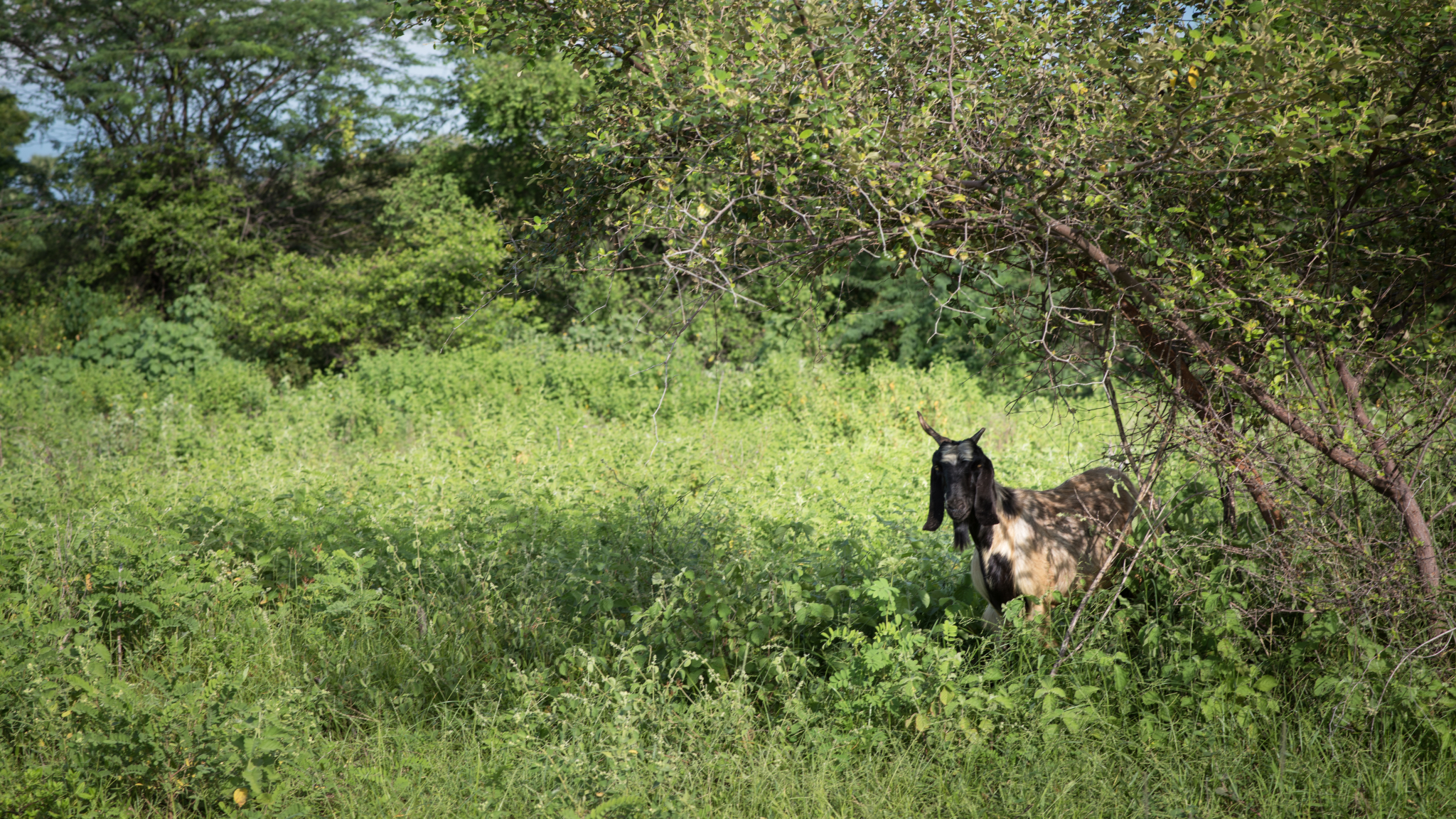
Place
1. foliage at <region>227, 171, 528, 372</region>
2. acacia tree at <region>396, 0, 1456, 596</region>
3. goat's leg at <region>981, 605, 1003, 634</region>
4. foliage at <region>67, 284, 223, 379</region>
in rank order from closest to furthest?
acacia tree at <region>396, 0, 1456, 596</region> < goat's leg at <region>981, 605, 1003, 634</region> < foliage at <region>67, 284, 223, 379</region> < foliage at <region>227, 171, 528, 372</region>

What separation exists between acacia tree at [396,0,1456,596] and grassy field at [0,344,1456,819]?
854 mm

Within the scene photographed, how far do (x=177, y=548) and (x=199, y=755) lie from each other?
7.54ft

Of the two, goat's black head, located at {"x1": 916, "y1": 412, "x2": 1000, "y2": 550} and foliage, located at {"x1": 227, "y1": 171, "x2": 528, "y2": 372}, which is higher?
foliage, located at {"x1": 227, "y1": 171, "x2": 528, "y2": 372}

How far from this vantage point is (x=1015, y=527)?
15.5ft

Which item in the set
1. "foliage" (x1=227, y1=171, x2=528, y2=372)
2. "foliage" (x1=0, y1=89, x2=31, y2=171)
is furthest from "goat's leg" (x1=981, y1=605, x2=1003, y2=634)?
"foliage" (x1=0, y1=89, x2=31, y2=171)

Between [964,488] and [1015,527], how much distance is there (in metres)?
0.44

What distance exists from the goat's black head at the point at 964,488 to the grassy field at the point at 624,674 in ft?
1.50

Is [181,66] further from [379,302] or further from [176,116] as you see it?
[379,302]

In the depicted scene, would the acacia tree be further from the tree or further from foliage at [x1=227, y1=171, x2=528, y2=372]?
the tree

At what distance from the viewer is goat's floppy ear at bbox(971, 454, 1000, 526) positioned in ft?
14.8

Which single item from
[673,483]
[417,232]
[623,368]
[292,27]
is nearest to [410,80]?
[292,27]

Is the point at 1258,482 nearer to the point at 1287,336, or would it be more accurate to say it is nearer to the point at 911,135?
the point at 1287,336

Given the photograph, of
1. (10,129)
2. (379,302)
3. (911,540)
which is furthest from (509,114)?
(911,540)

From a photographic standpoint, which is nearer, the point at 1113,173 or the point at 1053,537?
the point at 1113,173
